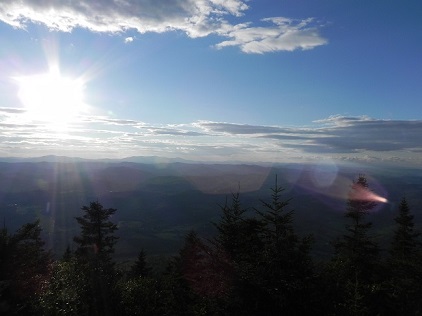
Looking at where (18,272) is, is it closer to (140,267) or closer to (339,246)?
(339,246)

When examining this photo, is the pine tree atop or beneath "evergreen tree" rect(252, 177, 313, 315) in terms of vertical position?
beneath

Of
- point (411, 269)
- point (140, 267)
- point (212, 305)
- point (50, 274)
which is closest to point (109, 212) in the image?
point (140, 267)

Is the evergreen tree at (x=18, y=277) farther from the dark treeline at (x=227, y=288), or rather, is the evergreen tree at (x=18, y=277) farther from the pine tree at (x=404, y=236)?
the pine tree at (x=404, y=236)

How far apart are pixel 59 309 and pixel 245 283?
26.2 feet

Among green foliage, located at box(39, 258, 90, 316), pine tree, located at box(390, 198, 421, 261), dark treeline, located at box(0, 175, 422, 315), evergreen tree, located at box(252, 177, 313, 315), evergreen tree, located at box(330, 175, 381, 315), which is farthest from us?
pine tree, located at box(390, 198, 421, 261)

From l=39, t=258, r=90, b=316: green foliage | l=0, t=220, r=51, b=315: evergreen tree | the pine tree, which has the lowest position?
the pine tree

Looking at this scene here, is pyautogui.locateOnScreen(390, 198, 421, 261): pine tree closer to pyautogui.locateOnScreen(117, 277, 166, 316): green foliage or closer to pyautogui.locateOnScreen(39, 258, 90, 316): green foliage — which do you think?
pyautogui.locateOnScreen(117, 277, 166, 316): green foliage

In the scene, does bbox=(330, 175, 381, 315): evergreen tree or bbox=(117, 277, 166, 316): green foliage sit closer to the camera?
bbox=(330, 175, 381, 315): evergreen tree

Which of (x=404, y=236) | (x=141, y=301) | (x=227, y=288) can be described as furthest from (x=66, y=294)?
(x=404, y=236)

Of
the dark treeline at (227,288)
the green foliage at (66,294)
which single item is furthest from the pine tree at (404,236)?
the green foliage at (66,294)

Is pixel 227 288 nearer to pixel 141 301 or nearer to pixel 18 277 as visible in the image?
pixel 141 301

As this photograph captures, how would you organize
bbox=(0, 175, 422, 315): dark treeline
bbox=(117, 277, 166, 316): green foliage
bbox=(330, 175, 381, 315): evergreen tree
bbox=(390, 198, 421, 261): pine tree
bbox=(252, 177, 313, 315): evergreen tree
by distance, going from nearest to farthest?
bbox=(252, 177, 313, 315): evergreen tree < bbox=(0, 175, 422, 315): dark treeline < bbox=(330, 175, 381, 315): evergreen tree < bbox=(117, 277, 166, 316): green foliage < bbox=(390, 198, 421, 261): pine tree

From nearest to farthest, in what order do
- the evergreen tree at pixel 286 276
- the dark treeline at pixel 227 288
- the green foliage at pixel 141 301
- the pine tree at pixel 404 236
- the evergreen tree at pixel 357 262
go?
→ the evergreen tree at pixel 286 276
the dark treeline at pixel 227 288
the evergreen tree at pixel 357 262
the green foliage at pixel 141 301
the pine tree at pixel 404 236

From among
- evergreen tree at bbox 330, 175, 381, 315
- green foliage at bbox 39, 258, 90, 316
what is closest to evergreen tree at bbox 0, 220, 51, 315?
green foliage at bbox 39, 258, 90, 316
